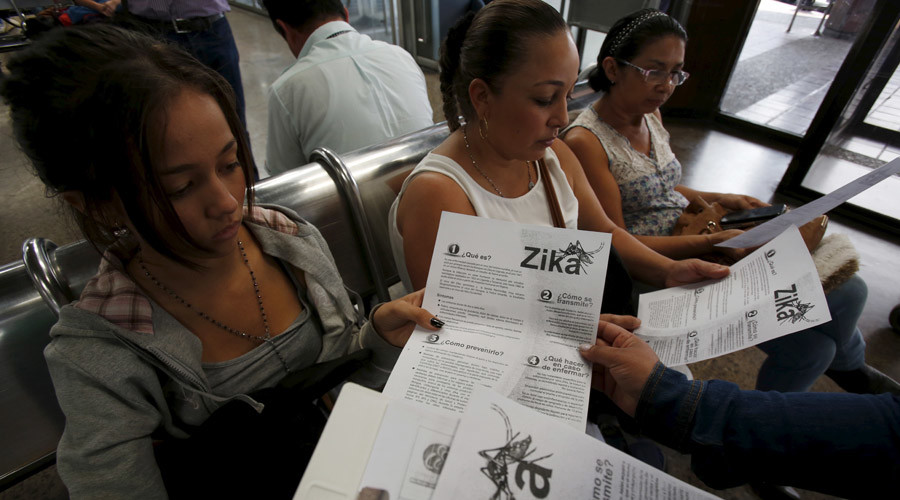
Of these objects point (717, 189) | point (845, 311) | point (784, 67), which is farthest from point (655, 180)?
point (784, 67)

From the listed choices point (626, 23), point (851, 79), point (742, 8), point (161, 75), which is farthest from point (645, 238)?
point (742, 8)

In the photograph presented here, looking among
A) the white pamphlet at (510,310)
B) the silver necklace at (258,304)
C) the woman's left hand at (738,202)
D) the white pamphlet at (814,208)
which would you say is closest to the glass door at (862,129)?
the woman's left hand at (738,202)

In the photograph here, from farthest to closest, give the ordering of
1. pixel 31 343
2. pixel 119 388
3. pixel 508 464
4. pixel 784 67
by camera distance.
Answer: pixel 784 67 → pixel 31 343 → pixel 119 388 → pixel 508 464

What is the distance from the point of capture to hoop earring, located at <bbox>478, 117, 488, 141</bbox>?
47.3 inches

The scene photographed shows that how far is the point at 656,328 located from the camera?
41.6 inches

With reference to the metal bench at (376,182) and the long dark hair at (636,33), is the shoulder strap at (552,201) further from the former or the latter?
the long dark hair at (636,33)

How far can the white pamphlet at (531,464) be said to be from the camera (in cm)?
57

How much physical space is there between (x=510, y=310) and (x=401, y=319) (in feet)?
0.79

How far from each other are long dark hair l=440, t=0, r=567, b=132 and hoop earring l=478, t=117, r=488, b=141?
0.06 metres

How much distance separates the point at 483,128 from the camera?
1217 millimetres

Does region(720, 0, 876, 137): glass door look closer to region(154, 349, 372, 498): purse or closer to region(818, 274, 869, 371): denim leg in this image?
region(818, 274, 869, 371): denim leg

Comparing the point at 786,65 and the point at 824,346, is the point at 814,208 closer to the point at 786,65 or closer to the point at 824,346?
the point at 824,346

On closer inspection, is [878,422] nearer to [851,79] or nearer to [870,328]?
[870,328]

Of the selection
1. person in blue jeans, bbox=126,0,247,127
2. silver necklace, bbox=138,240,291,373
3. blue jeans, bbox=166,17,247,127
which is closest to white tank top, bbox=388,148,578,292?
silver necklace, bbox=138,240,291,373
